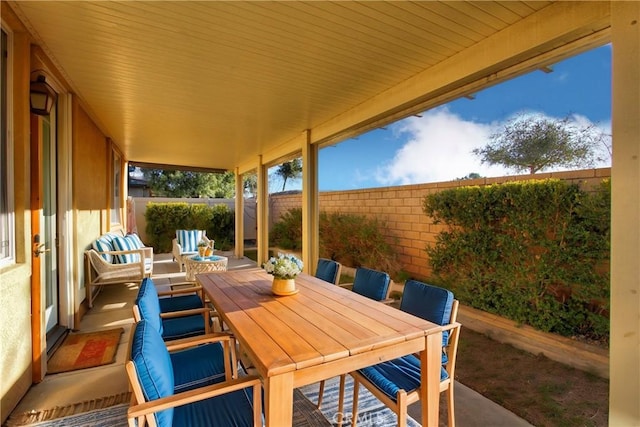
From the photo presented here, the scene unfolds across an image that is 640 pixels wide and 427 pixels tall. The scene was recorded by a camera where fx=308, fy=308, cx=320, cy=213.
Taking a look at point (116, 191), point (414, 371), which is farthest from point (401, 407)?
point (116, 191)

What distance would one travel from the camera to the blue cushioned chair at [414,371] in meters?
1.58

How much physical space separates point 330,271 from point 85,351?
245cm

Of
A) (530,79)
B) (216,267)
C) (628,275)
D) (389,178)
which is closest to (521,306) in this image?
(628,275)

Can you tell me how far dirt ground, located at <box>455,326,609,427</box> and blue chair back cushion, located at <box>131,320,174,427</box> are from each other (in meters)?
2.16

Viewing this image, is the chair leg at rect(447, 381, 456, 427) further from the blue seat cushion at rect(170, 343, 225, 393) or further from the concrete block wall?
the concrete block wall

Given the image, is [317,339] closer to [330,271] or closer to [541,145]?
[330,271]

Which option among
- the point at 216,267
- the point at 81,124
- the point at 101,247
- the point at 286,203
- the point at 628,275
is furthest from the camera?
the point at 286,203

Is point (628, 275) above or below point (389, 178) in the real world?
below

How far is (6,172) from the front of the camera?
2.15m

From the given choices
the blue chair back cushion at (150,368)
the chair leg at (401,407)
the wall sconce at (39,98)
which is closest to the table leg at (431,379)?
the chair leg at (401,407)

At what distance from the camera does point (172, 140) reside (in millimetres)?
5875

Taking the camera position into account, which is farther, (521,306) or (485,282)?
(485,282)

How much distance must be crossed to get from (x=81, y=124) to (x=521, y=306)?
218 inches

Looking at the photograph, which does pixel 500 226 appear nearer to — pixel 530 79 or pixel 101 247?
pixel 530 79
